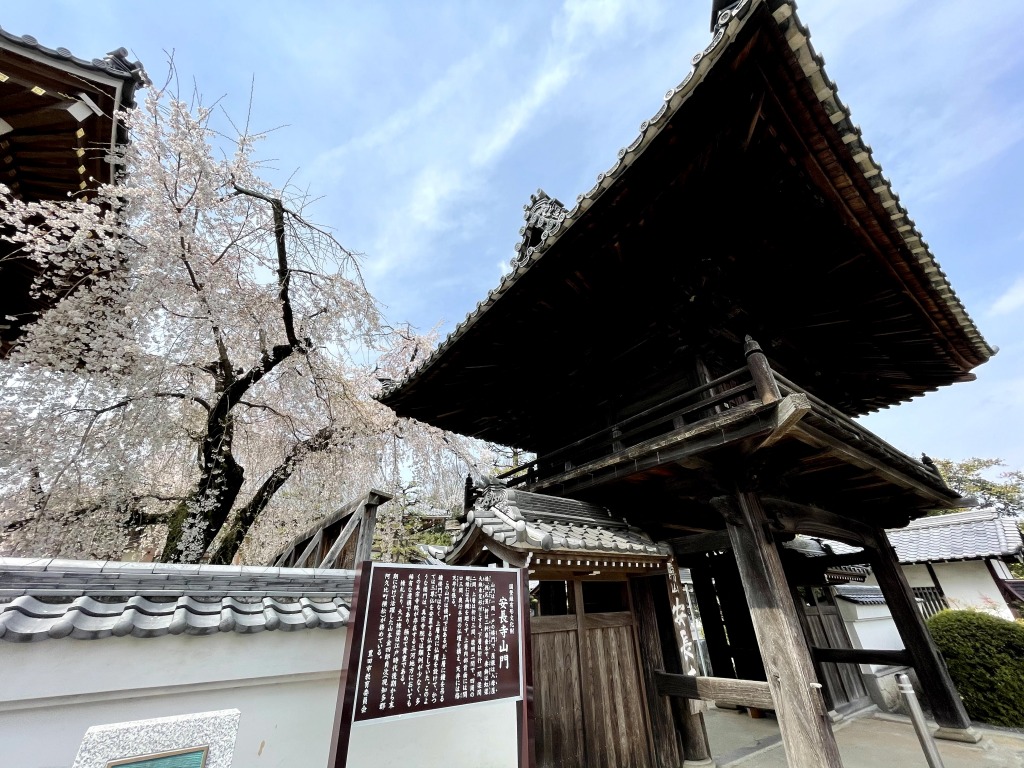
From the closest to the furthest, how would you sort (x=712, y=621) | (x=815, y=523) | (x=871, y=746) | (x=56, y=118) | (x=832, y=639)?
1. (x=56, y=118)
2. (x=815, y=523)
3. (x=871, y=746)
4. (x=712, y=621)
5. (x=832, y=639)

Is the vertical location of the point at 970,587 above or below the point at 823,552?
below

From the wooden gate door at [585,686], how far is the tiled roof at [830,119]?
3729mm

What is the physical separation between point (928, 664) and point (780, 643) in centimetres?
514

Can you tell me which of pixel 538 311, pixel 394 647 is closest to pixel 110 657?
pixel 394 647

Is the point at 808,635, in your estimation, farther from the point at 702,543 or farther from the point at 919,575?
the point at 919,575

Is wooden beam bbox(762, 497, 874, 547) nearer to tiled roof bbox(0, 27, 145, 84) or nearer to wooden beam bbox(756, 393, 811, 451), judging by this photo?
wooden beam bbox(756, 393, 811, 451)

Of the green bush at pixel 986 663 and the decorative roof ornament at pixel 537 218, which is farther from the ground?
the decorative roof ornament at pixel 537 218

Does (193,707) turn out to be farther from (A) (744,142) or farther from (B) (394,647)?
(A) (744,142)

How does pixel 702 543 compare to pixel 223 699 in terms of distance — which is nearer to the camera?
pixel 223 699

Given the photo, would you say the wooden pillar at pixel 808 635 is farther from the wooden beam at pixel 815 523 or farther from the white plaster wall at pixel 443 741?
the white plaster wall at pixel 443 741

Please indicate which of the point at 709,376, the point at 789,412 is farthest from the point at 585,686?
the point at 709,376

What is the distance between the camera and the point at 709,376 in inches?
205

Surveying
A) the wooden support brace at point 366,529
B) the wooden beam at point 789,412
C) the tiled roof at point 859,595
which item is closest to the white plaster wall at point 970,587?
the tiled roof at point 859,595

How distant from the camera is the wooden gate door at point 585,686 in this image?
4.16 m
